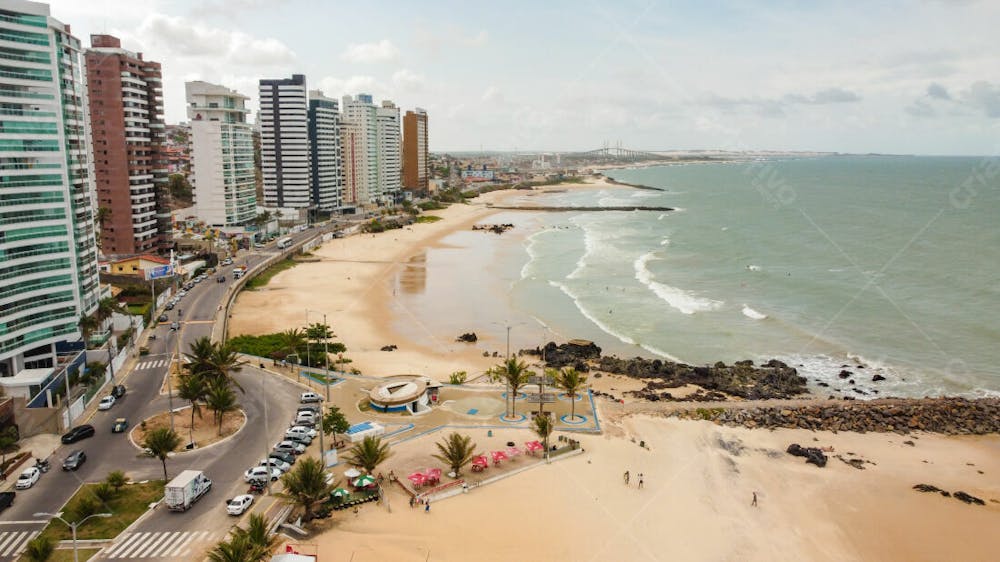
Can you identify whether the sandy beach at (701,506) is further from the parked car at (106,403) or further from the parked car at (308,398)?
A: the parked car at (106,403)

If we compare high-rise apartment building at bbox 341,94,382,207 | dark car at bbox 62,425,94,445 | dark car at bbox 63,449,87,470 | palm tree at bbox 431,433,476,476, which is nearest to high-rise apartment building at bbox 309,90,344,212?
high-rise apartment building at bbox 341,94,382,207

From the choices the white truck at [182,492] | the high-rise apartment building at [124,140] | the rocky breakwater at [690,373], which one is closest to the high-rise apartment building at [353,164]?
the high-rise apartment building at [124,140]

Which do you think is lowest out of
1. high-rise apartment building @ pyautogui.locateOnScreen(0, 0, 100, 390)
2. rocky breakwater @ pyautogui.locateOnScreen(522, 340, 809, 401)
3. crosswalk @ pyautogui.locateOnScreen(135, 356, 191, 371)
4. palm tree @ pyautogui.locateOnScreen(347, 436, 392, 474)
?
rocky breakwater @ pyautogui.locateOnScreen(522, 340, 809, 401)

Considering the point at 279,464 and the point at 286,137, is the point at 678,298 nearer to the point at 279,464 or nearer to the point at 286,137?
the point at 279,464

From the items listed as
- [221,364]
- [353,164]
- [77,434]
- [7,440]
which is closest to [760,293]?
[221,364]

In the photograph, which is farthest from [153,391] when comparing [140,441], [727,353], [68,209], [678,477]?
[727,353]

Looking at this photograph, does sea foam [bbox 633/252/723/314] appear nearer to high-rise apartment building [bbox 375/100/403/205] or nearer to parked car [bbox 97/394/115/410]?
parked car [bbox 97/394/115/410]
